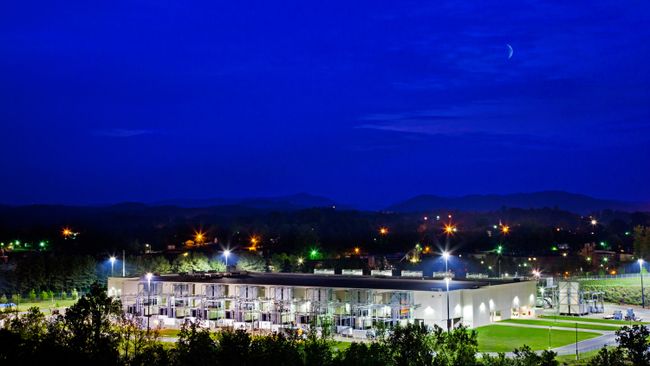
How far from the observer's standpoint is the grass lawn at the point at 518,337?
4481 cm

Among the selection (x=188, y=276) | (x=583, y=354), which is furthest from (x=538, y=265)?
(x=583, y=354)

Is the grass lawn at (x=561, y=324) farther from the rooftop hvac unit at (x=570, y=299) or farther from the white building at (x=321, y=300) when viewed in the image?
the rooftop hvac unit at (x=570, y=299)

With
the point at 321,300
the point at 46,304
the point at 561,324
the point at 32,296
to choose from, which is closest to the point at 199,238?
the point at 32,296

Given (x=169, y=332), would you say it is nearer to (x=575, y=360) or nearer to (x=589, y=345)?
(x=589, y=345)

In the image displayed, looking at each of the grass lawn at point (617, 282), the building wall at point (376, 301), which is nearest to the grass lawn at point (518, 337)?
the building wall at point (376, 301)

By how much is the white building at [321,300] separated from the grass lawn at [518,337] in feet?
7.53

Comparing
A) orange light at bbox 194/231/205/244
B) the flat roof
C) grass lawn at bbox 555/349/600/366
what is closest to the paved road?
grass lawn at bbox 555/349/600/366

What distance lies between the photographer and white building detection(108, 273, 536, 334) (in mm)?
50969

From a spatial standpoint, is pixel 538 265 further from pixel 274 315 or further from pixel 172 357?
pixel 172 357

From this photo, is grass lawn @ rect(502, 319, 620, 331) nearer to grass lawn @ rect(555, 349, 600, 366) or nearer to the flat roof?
the flat roof

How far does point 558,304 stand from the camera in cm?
6259

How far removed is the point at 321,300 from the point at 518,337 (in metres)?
13.5

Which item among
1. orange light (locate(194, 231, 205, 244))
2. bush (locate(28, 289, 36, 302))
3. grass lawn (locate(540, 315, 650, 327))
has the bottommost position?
grass lawn (locate(540, 315, 650, 327))

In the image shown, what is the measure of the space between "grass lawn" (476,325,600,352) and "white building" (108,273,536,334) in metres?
2.30
